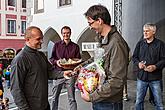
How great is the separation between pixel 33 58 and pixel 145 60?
2.04 m

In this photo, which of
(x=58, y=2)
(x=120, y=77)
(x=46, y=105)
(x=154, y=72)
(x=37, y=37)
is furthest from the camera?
(x=58, y=2)

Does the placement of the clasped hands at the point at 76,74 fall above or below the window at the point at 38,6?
below

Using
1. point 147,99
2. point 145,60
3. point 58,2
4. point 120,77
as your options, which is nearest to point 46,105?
point 120,77

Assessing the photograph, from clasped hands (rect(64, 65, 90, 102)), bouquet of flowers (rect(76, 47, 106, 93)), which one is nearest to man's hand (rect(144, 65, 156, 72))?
clasped hands (rect(64, 65, 90, 102))

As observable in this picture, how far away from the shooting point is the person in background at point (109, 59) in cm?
219

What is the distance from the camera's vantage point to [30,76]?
2863 millimetres

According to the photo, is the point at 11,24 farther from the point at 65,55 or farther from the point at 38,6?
the point at 65,55

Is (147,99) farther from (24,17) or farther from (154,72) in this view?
(24,17)

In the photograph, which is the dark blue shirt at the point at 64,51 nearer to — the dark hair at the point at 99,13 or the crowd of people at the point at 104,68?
the crowd of people at the point at 104,68

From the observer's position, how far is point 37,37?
2.87 meters

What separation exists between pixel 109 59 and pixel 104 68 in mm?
91

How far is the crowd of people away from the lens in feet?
7.27

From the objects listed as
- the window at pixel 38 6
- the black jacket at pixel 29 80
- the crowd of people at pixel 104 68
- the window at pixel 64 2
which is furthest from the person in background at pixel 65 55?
the window at pixel 38 6

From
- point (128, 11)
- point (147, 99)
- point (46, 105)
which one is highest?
point (128, 11)
